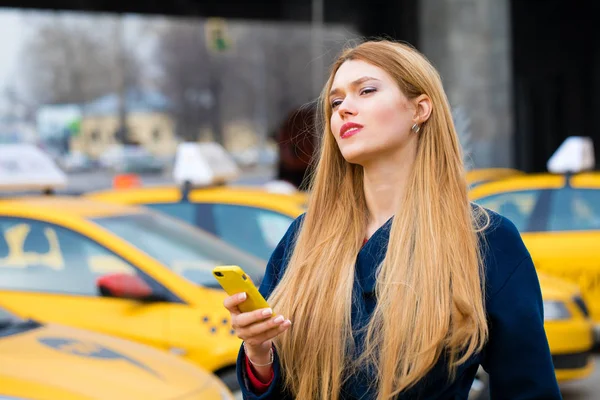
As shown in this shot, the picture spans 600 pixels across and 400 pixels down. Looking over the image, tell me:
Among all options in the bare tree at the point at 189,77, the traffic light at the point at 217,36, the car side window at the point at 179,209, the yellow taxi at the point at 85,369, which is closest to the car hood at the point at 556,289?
the car side window at the point at 179,209

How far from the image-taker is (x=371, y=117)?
2203 mm

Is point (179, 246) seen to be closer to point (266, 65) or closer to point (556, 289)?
point (556, 289)

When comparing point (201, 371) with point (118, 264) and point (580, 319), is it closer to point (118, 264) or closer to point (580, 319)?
point (118, 264)

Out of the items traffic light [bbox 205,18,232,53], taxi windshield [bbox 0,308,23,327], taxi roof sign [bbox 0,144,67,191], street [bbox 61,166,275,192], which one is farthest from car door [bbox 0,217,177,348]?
traffic light [bbox 205,18,232,53]

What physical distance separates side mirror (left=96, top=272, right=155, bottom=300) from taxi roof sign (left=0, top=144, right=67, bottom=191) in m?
1.83

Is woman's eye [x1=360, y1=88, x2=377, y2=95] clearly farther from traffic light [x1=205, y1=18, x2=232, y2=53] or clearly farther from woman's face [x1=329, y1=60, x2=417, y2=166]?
traffic light [x1=205, y1=18, x2=232, y2=53]

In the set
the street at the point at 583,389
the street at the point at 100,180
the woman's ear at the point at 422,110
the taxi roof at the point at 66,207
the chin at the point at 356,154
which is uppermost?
the woman's ear at the point at 422,110

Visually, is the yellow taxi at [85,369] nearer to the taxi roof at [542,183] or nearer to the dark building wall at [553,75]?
the taxi roof at [542,183]

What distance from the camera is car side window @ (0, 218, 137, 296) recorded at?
5.17 metres

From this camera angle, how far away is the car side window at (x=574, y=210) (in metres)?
8.18

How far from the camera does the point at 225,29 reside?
2528cm

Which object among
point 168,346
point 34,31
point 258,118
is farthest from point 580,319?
point 258,118

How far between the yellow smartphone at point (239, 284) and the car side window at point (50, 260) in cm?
316

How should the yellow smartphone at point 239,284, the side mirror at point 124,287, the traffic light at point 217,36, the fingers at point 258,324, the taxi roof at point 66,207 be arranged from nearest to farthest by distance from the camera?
the yellow smartphone at point 239,284
the fingers at point 258,324
the side mirror at point 124,287
the taxi roof at point 66,207
the traffic light at point 217,36
